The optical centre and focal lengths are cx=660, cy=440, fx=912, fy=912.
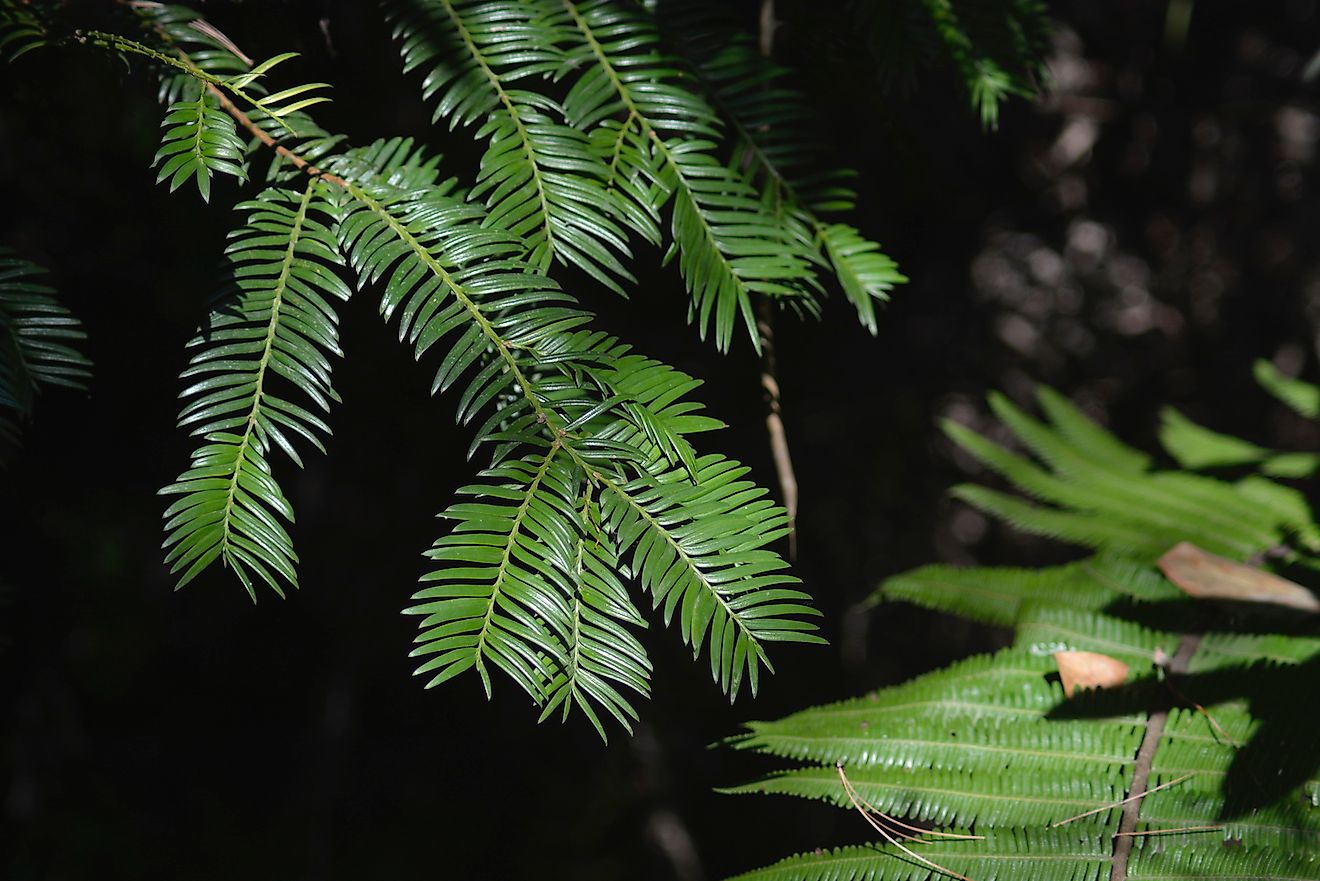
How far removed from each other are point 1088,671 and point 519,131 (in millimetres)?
915

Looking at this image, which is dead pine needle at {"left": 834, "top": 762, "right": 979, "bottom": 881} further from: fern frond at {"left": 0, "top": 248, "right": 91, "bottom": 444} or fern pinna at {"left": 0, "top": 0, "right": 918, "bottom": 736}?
fern frond at {"left": 0, "top": 248, "right": 91, "bottom": 444}

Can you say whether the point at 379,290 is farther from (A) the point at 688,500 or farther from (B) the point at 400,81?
(A) the point at 688,500

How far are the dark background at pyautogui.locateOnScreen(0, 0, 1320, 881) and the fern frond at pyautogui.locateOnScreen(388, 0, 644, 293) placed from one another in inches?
9.0

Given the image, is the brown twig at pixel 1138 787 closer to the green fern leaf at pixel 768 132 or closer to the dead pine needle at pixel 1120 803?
the dead pine needle at pixel 1120 803

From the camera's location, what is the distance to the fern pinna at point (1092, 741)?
89 cm

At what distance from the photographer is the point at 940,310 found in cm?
257

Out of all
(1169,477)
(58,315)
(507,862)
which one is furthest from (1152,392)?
(58,315)

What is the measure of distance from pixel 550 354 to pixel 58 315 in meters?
0.45

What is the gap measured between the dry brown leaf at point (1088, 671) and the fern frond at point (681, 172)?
1.85 ft

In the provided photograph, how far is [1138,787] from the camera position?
0.95m

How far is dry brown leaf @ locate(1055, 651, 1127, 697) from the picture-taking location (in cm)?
111

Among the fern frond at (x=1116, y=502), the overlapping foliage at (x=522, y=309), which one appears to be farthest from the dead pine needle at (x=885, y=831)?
the fern frond at (x=1116, y=502)

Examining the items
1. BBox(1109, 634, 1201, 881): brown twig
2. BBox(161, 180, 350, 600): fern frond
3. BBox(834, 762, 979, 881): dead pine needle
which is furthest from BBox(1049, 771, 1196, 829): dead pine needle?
BBox(161, 180, 350, 600): fern frond

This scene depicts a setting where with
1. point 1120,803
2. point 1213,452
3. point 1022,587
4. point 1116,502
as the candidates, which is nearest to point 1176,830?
point 1120,803
